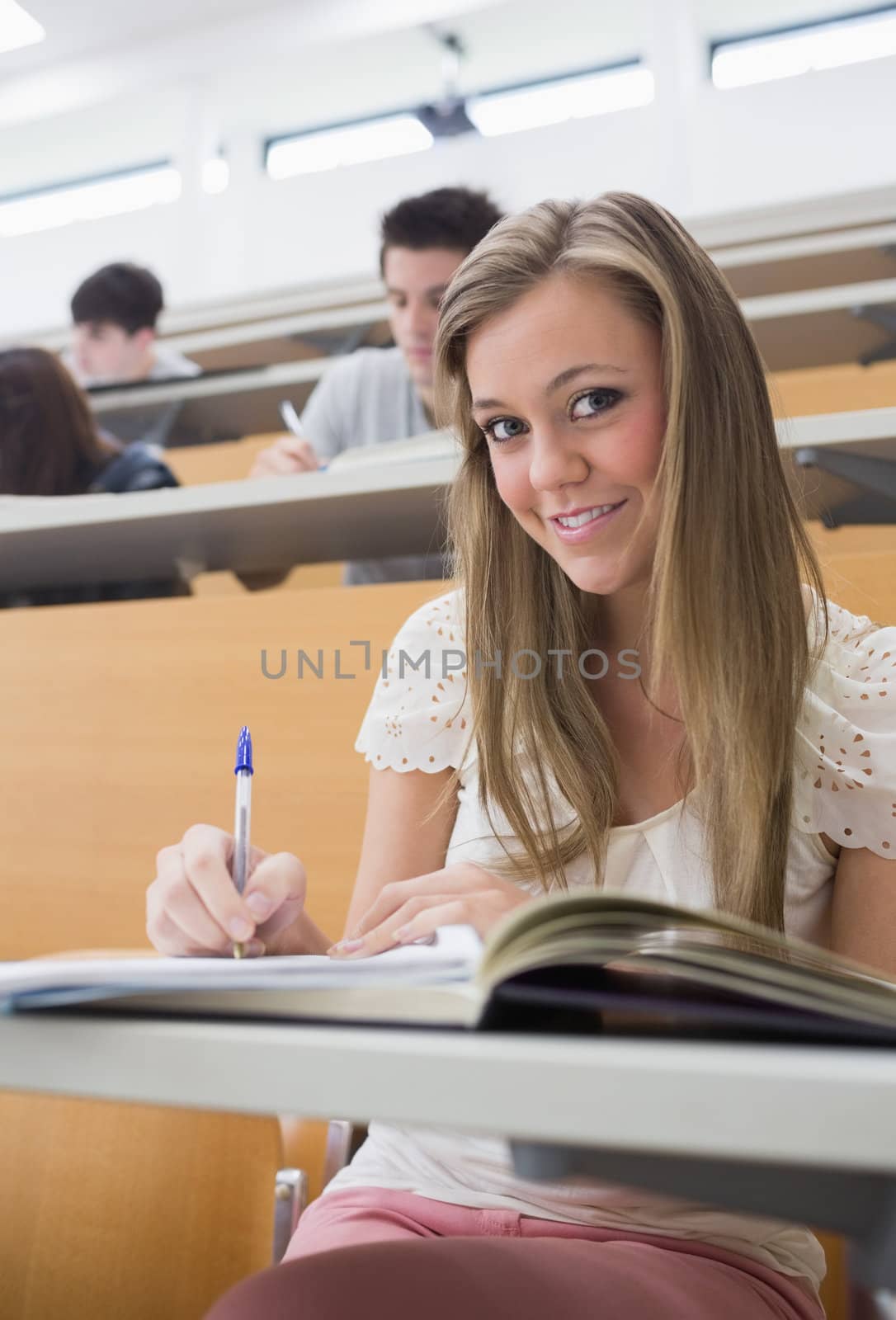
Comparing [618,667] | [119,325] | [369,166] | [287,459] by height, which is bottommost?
[618,667]

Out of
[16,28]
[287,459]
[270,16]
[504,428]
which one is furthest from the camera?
[16,28]

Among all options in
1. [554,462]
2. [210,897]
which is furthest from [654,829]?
[210,897]

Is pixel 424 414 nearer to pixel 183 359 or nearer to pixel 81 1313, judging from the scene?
pixel 183 359

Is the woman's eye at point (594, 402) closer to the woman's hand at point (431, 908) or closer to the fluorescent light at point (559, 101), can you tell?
the woman's hand at point (431, 908)

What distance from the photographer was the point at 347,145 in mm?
4594

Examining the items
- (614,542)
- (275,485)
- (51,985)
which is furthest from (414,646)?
(51,985)

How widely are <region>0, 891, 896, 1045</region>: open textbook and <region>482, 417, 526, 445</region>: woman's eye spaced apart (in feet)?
1.86

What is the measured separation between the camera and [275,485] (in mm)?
1168

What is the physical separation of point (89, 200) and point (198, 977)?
5.45 metres

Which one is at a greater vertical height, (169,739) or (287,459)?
(287,459)

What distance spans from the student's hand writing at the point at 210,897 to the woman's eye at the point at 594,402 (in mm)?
→ 423

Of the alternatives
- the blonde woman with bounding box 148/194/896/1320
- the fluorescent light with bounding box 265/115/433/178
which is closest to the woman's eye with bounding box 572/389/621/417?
the blonde woman with bounding box 148/194/896/1320

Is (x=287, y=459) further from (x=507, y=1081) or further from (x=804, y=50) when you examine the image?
(x=804, y=50)

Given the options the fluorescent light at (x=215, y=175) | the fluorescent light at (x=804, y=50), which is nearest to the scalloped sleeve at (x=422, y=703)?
the fluorescent light at (x=804, y=50)
